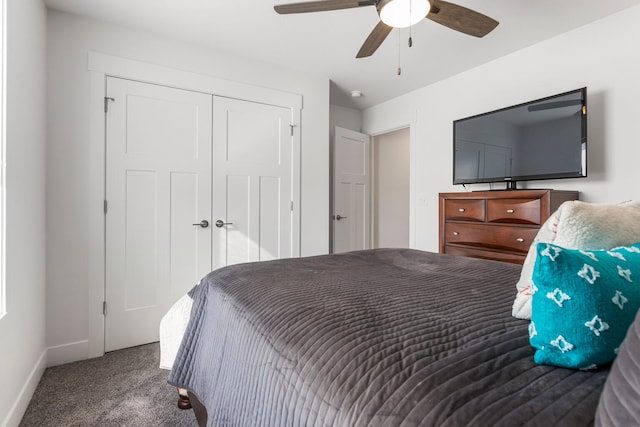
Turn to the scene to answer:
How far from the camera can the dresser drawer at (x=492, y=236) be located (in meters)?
2.38

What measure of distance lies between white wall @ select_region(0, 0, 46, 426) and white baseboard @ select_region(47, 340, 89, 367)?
88 mm

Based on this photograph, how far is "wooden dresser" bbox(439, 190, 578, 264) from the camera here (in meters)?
2.31

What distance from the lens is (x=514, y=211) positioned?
2438 mm

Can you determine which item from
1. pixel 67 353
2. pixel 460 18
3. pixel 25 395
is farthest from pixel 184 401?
pixel 460 18

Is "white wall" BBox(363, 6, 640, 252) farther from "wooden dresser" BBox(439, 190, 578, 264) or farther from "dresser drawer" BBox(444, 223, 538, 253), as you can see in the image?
"dresser drawer" BBox(444, 223, 538, 253)

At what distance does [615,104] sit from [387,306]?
8.37ft

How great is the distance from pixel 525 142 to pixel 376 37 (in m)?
1.54

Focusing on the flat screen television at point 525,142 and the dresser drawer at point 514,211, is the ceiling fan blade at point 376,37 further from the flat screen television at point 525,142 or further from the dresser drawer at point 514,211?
the dresser drawer at point 514,211

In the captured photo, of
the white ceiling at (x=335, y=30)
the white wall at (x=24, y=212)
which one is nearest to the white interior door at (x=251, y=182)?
the white ceiling at (x=335, y=30)

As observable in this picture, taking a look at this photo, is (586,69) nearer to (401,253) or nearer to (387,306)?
(401,253)

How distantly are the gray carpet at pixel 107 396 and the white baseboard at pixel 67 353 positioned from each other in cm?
6

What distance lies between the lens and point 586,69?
2428 mm

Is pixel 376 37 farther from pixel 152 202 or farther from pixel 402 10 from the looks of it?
pixel 152 202

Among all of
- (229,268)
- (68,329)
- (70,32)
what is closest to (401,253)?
(229,268)
